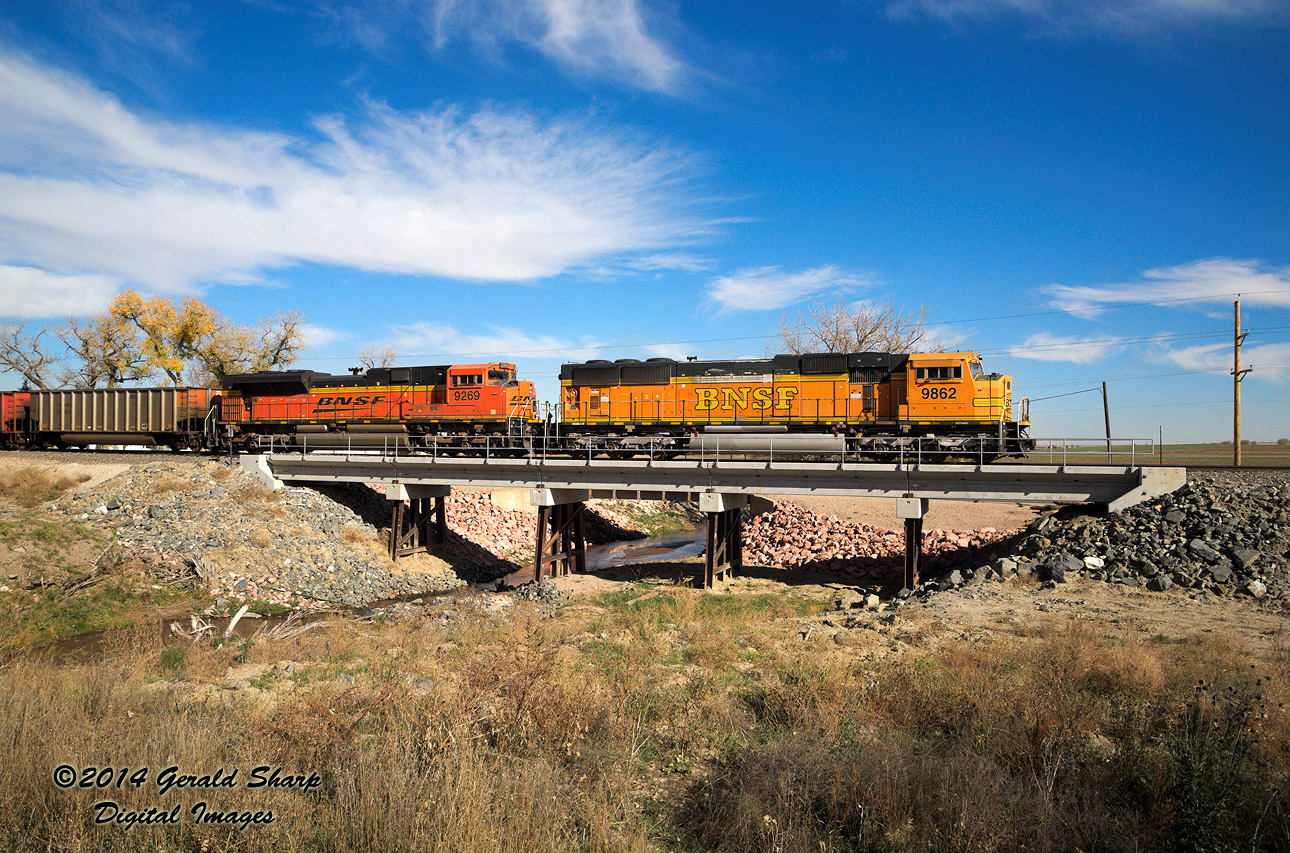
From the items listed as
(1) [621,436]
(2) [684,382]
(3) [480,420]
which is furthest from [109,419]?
(2) [684,382]

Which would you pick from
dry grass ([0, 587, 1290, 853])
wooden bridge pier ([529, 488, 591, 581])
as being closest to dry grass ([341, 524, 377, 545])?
wooden bridge pier ([529, 488, 591, 581])

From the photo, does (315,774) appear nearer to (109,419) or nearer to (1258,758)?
(1258,758)

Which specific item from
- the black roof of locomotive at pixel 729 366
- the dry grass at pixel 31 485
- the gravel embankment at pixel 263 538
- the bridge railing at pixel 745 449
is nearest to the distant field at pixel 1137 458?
the bridge railing at pixel 745 449

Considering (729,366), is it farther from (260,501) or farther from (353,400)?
(260,501)

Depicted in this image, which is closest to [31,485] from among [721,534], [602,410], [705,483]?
[602,410]

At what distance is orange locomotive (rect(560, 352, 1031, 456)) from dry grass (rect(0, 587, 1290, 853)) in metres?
10.7

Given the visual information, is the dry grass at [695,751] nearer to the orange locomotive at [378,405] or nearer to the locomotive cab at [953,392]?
the locomotive cab at [953,392]

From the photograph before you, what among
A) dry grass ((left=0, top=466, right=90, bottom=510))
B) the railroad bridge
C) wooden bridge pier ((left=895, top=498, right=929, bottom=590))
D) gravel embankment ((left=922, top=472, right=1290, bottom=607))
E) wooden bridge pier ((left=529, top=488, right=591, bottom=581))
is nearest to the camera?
gravel embankment ((left=922, top=472, right=1290, bottom=607))

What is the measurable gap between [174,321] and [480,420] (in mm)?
38252

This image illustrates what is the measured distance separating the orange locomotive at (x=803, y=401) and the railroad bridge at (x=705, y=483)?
1.36 m

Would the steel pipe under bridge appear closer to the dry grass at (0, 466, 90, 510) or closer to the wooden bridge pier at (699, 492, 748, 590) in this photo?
the wooden bridge pier at (699, 492, 748, 590)

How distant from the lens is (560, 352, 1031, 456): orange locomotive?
20406 millimetres

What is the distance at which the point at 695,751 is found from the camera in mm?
7234

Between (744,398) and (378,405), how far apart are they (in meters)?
14.8
